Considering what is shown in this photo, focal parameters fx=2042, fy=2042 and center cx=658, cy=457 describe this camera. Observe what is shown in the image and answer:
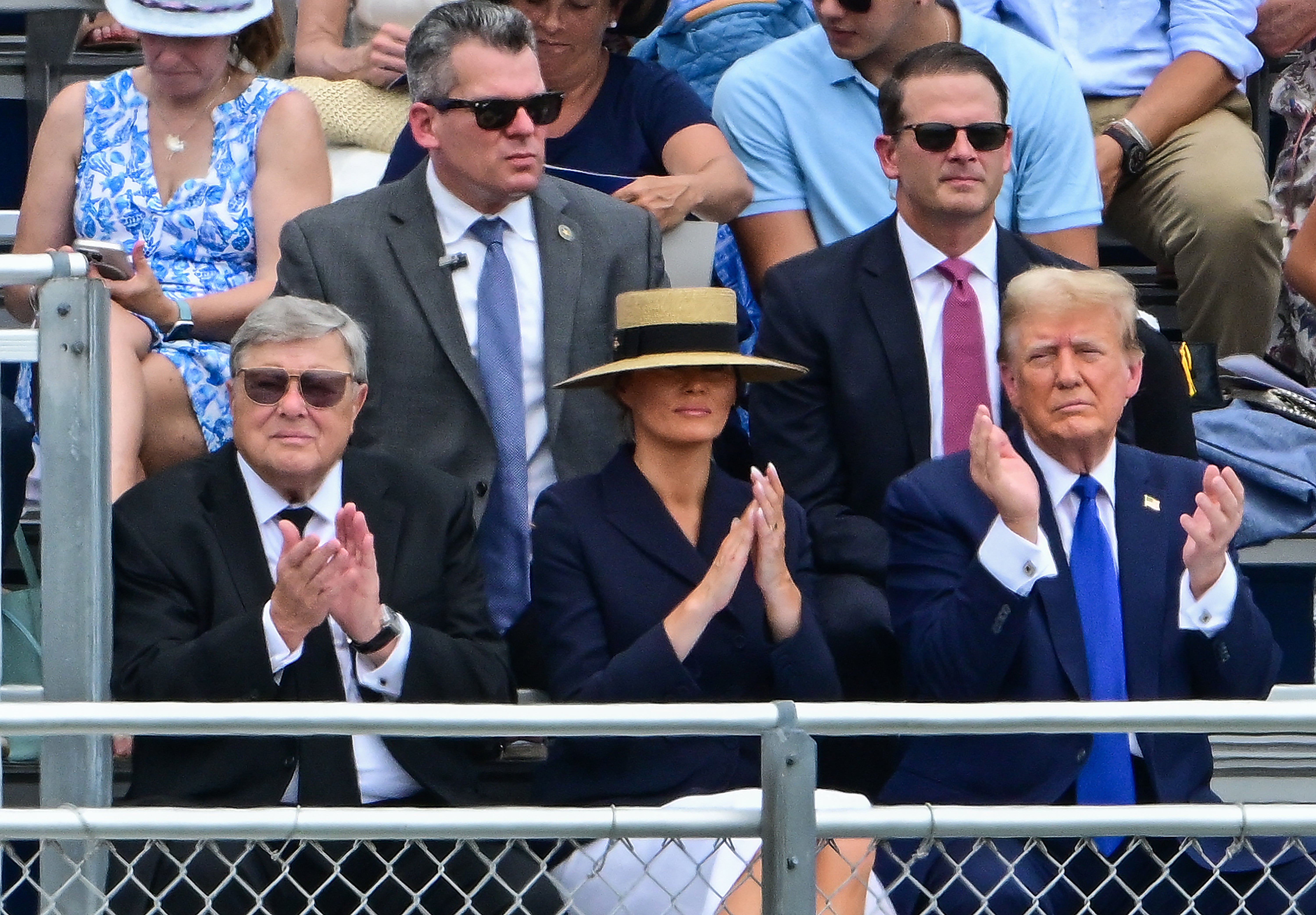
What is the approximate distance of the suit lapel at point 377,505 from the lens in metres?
3.66

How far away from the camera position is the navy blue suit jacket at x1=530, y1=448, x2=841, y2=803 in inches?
137

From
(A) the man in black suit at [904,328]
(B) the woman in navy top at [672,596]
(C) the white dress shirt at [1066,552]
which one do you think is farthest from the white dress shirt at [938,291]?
(C) the white dress shirt at [1066,552]

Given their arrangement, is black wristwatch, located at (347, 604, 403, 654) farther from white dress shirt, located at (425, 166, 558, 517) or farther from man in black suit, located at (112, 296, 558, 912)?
white dress shirt, located at (425, 166, 558, 517)

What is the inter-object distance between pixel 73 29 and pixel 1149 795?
371 cm

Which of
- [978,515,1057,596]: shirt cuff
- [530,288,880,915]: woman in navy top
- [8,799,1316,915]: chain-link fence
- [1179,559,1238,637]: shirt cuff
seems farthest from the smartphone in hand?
[1179,559,1238,637]: shirt cuff

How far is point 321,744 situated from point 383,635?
0.21 m

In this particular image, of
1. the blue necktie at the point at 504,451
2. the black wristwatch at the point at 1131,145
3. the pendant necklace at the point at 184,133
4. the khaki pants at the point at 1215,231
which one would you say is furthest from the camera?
the black wristwatch at the point at 1131,145

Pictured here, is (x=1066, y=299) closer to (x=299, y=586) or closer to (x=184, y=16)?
(x=299, y=586)

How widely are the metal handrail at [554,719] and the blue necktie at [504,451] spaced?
1.61 meters

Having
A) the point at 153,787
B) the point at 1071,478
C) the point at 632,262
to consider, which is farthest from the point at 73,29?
the point at 1071,478

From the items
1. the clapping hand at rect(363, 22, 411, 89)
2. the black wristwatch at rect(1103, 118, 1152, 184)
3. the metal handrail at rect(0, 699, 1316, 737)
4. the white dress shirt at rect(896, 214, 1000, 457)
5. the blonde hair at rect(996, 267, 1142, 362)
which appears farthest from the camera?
the black wristwatch at rect(1103, 118, 1152, 184)

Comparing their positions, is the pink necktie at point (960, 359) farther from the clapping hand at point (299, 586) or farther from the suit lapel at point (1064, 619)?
the clapping hand at point (299, 586)

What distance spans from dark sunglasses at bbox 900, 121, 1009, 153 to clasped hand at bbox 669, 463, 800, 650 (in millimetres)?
1015

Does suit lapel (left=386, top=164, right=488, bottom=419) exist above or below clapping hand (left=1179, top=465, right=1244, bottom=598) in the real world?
below
